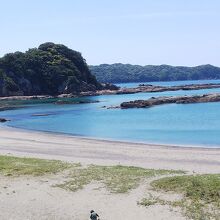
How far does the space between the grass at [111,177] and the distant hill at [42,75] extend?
414 ft

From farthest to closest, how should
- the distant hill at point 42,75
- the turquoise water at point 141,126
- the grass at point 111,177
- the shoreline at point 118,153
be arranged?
the distant hill at point 42,75 < the turquoise water at point 141,126 < the shoreline at point 118,153 < the grass at point 111,177

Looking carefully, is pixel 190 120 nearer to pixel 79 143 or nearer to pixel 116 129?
pixel 116 129

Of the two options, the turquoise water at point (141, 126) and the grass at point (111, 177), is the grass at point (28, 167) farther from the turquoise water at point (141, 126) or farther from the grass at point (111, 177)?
the turquoise water at point (141, 126)

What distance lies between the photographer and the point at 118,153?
36.1 metres

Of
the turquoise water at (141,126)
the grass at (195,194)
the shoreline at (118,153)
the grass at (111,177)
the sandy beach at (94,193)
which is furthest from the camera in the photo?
the turquoise water at (141,126)

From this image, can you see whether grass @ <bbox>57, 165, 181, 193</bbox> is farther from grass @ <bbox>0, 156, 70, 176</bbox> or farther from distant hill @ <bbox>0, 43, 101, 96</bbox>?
distant hill @ <bbox>0, 43, 101, 96</bbox>

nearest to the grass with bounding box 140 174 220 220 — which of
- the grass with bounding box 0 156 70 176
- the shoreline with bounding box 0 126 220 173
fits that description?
the shoreline with bounding box 0 126 220 173

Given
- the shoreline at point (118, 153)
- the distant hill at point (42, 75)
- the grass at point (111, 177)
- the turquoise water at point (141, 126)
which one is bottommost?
the turquoise water at point (141, 126)

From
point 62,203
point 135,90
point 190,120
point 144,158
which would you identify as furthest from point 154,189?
point 135,90

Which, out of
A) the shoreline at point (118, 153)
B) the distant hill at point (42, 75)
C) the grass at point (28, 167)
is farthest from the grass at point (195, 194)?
the distant hill at point (42, 75)

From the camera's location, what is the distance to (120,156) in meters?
34.4

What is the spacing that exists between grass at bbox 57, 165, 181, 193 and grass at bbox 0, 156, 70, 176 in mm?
1339

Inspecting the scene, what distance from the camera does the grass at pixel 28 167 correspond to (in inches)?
975

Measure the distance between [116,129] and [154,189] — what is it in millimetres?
39503
